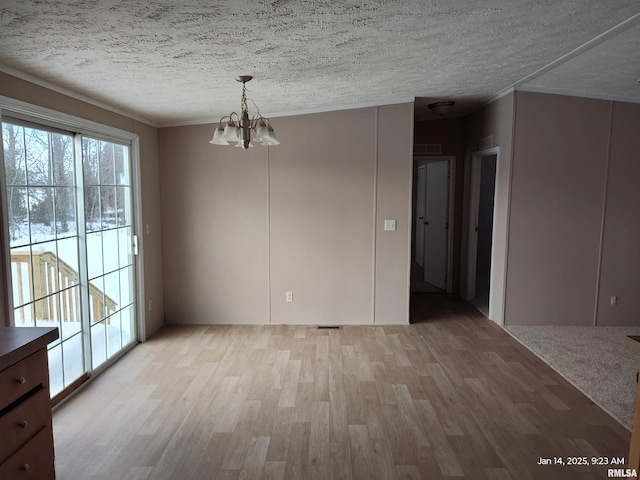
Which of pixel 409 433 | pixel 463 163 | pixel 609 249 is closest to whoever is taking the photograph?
pixel 409 433

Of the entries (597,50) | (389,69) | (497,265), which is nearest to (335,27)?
(389,69)

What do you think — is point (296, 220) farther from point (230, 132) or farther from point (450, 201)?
point (450, 201)

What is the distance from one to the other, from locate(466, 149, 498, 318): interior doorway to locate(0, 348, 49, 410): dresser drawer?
15.4ft

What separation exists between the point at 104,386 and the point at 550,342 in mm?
4209

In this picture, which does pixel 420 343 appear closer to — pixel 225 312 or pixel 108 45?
pixel 225 312

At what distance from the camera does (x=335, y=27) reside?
2.31 meters

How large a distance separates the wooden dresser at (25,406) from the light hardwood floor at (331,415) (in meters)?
0.50

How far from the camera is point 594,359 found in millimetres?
3822

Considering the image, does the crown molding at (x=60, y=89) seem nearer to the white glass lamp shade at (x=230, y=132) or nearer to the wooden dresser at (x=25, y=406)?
the white glass lamp shade at (x=230, y=132)

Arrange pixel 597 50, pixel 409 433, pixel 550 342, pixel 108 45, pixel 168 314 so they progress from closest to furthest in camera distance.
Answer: pixel 108 45, pixel 409 433, pixel 597 50, pixel 550 342, pixel 168 314

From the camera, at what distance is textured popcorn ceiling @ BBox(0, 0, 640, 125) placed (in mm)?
2006

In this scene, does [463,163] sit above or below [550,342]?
above

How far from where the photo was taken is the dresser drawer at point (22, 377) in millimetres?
1697

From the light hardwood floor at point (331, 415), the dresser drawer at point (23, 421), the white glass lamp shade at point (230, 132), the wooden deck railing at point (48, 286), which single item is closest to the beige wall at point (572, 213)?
the light hardwood floor at point (331, 415)
